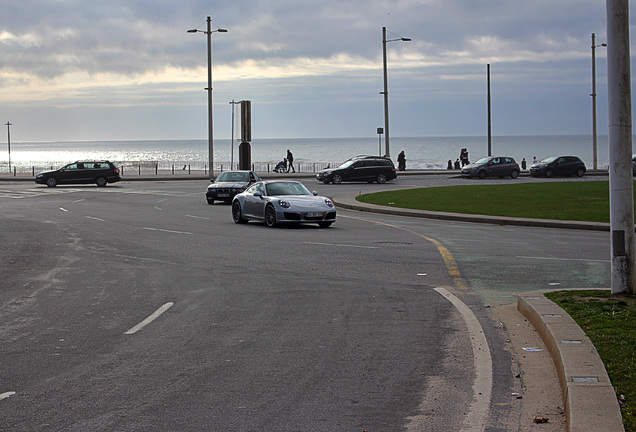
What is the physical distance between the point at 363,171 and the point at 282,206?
29.4m

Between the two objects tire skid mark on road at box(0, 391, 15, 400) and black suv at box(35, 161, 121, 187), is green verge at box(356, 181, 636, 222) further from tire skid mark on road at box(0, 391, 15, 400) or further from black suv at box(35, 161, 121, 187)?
black suv at box(35, 161, 121, 187)

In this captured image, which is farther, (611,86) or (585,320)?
(611,86)

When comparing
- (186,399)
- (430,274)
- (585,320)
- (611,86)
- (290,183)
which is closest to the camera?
(186,399)

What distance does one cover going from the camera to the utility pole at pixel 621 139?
30.1 ft

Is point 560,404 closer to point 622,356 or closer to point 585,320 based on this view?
point 622,356

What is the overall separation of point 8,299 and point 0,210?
19.0m

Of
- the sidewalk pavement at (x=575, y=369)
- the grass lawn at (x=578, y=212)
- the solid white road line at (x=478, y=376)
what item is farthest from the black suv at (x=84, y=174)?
the sidewalk pavement at (x=575, y=369)

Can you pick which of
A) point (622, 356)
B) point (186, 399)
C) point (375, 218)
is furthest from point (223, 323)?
point (375, 218)

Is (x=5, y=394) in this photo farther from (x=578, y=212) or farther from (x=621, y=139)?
Result: (x=578, y=212)

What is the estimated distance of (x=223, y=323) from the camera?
343 inches

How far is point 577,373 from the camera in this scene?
5984 millimetres

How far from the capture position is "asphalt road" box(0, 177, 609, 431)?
223 inches

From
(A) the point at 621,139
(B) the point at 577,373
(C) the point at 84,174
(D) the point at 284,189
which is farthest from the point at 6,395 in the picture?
(C) the point at 84,174

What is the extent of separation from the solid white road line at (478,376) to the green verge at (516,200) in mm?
14385
